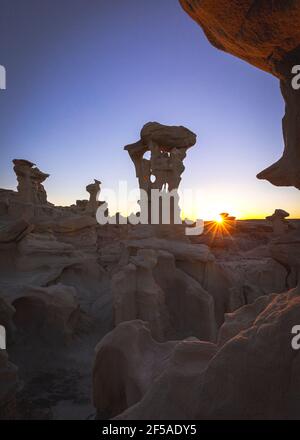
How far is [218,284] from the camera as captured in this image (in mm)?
10930

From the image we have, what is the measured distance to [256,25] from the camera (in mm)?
2211

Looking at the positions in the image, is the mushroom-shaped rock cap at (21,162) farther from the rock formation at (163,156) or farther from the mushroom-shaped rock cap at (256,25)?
the mushroom-shaped rock cap at (256,25)

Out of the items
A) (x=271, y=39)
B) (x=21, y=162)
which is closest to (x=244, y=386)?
(x=271, y=39)

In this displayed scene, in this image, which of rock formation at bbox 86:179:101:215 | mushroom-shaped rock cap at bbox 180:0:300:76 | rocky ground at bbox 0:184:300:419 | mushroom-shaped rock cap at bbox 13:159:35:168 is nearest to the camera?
mushroom-shaped rock cap at bbox 180:0:300:76

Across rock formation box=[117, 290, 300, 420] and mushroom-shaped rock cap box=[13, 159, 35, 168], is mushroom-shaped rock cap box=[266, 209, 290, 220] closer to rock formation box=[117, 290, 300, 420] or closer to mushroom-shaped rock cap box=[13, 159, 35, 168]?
mushroom-shaped rock cap box=[13, 159, 35, 168]

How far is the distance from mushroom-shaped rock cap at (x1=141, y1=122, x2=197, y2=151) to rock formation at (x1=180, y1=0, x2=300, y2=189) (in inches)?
416

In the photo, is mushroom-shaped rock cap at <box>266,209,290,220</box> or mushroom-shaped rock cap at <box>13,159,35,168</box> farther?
mushroom-shaped rock cap at <box>13,159,35,168</box>

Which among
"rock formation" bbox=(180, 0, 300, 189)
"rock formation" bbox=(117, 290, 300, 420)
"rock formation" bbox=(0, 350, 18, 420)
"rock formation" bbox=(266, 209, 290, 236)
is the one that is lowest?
"rock formation" bbox=(0, 350, 18, 420)

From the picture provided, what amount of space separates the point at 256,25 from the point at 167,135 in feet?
36.6

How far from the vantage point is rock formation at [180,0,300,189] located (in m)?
2.11

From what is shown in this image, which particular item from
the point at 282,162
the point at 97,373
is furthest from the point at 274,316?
the point at 97,373

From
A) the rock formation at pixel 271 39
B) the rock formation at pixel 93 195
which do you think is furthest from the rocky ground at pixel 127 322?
the rock formation at pixel 93 195

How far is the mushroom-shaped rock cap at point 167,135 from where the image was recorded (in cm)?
1315

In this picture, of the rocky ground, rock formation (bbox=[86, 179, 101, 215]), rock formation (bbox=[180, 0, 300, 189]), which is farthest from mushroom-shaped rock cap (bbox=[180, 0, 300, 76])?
rock formation (bbox=[86, 179, 101, 215])
